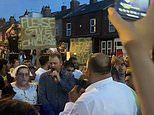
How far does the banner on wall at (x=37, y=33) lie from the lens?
1140cm

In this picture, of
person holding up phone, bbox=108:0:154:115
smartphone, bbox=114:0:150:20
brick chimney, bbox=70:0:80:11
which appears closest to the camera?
person holding up phone, bbox=108:0:154:115

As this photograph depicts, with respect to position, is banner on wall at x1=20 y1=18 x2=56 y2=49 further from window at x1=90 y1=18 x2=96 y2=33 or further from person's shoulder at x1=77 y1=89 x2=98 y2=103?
window at x1=90 y1=18 x2=96 y2=33

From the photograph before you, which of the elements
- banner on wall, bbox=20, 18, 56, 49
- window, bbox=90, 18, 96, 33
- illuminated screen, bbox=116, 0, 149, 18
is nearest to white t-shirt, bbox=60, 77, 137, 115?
illuminated screen, bbox=116, 0, 149, 18

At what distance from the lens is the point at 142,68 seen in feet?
3.36

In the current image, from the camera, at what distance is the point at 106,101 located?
3545 mm

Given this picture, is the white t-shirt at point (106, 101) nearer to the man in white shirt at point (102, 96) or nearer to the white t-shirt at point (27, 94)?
the man in white shirt at point (102, 96)

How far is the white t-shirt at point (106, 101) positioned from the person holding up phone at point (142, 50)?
96.6 inches

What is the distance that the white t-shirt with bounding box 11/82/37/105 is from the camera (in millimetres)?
6141

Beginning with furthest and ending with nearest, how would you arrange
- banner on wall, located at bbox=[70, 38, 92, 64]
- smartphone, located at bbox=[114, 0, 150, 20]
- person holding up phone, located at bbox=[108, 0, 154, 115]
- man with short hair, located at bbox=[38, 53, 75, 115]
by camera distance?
banner on wall, located at bbox=[70, 38, 92, 64], man with short hair, located at bbox=[38, 53, 75, 115], smartphone, located at bbox=[114, 0, 150, 20], person holding up phone, located at bbox=[108, 0, 154, 115]

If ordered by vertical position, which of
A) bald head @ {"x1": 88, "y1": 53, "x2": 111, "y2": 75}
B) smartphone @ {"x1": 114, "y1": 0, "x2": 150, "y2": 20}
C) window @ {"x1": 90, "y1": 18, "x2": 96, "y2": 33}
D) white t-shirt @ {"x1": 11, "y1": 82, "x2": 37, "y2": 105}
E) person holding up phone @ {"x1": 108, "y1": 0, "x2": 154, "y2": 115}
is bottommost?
white t-shirt @ {"x1": 11, "y1": 82, "x2": 37, "y2": 105}

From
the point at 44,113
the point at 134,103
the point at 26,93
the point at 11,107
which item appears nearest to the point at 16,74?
the point at 26,93

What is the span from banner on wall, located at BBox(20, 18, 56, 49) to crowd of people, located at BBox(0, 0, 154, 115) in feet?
8.61

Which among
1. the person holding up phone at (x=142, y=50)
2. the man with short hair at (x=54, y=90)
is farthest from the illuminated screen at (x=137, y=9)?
the man with short hair at (x=54, y=90)

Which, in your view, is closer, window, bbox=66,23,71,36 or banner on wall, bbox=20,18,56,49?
banner on wall, bbox=20,18,56,49
